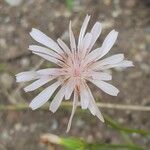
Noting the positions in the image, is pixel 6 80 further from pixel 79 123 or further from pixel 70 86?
pixel 70 86

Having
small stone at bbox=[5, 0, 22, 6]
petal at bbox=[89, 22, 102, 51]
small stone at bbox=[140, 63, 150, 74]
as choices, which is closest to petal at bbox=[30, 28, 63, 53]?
petal at bbox=[89, 22, 102, 51]

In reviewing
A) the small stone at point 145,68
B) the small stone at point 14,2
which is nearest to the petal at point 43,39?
the small stone at point 145,68

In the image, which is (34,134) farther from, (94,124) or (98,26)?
(98,26)

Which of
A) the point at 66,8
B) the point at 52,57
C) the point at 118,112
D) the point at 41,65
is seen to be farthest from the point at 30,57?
the point at 52,57

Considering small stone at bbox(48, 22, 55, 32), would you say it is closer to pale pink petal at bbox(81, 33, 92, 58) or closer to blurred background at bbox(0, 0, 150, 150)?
blurred background at bbox(0, 0, 150, 150)

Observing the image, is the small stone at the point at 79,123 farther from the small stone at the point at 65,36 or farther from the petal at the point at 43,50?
the petal at the point at 43,50

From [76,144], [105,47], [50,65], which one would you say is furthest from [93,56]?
[50,65]

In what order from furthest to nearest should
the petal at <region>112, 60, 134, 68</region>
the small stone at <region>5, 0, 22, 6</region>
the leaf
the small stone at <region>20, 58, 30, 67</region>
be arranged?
the small stone at <region>5, 0, 22, 6</region> → the small stone at <region>20, 58, 30, 67</region> → the leaf → the petal at <region>112, 60, 134, 68</region>
